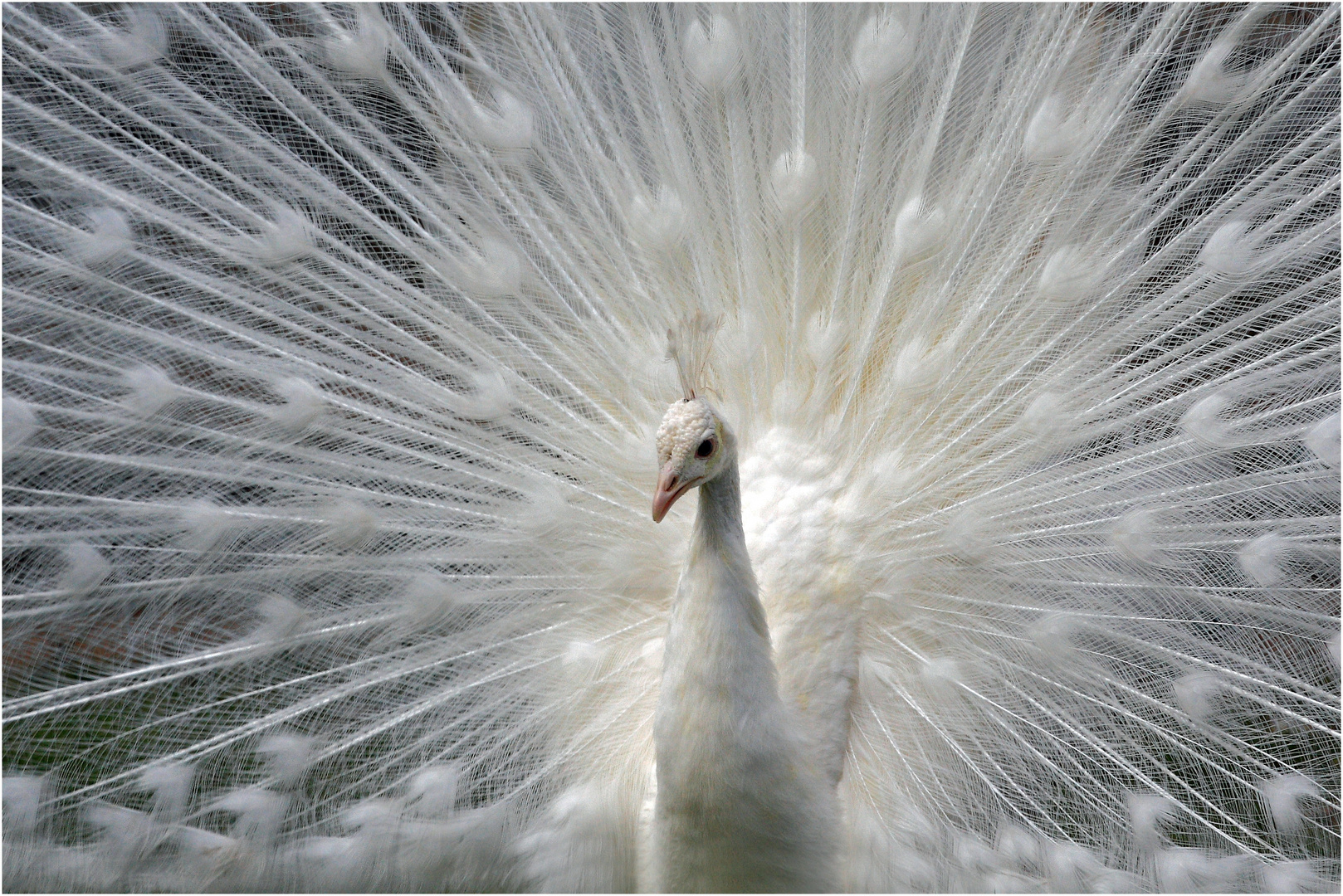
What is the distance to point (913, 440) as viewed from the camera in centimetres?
196

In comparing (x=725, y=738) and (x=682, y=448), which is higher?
(x=682, y=448)

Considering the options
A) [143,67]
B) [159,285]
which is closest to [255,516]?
[159,285]

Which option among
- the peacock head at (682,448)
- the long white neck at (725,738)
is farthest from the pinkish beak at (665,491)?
the long white neck at (725,738)

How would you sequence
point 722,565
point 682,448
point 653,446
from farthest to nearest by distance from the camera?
point 653,446
point 722,565
point 682,448

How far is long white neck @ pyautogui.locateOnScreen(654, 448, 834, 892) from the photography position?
5.33 ft

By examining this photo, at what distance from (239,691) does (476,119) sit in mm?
1078

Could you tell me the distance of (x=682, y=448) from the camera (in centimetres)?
147

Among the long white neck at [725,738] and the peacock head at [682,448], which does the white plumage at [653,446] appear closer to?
the long white neck at [725,738]

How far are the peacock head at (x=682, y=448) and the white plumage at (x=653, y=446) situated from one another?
6.5 inches

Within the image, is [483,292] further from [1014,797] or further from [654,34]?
[1014,797]

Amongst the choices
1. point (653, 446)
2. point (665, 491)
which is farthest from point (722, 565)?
point (653, 446)

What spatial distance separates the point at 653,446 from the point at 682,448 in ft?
1.68

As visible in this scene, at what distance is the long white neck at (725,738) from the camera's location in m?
1.62

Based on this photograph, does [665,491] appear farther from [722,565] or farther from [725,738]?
[725,738]
